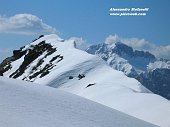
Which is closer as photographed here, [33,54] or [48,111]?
[48,111]

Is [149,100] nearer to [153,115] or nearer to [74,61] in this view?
[153,115]

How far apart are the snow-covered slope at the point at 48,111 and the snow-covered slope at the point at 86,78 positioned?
850 cm

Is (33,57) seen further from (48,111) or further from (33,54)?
(48,111)

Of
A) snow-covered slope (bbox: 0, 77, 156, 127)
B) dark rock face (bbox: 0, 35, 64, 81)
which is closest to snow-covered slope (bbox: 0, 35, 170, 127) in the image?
dark rock face (bbox: 0, 35, 64, 81)

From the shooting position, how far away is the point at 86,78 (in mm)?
58438

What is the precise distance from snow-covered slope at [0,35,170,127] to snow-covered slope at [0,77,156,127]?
8.50 metres

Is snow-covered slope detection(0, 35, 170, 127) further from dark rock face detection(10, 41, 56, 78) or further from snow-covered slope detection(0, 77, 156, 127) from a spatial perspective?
snow-covered slope detection(0, 77, 156, 127)

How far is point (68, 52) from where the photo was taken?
82125mm

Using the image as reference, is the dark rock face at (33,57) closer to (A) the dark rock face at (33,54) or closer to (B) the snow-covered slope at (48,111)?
(A) the dark rock face at (33,54)

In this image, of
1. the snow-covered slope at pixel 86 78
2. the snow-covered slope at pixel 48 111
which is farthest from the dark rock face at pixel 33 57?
the snow-covered slope at pixel 48 111

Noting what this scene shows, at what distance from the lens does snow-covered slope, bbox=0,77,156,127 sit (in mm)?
14586

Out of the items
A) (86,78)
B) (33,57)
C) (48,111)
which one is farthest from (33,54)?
(48,111)

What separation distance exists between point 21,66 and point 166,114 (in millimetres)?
76923

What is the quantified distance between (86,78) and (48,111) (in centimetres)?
4172
